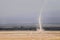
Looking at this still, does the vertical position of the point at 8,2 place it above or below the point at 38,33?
above

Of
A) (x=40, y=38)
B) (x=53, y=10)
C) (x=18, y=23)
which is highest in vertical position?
(x=53, y=10)

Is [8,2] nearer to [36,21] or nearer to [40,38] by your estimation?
[36,21]

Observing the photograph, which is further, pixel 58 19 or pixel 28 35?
pixel 58 19

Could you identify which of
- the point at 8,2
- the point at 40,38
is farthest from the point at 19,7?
the point at 40,38

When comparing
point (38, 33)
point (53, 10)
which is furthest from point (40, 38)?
point (53, 10)

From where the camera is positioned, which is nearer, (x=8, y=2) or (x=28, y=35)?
(x=28, y=35)

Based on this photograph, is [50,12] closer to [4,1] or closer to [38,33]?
[38,33]
